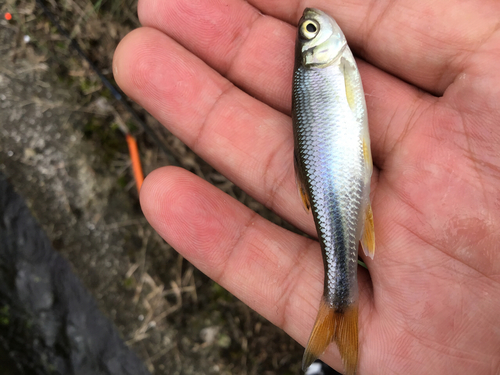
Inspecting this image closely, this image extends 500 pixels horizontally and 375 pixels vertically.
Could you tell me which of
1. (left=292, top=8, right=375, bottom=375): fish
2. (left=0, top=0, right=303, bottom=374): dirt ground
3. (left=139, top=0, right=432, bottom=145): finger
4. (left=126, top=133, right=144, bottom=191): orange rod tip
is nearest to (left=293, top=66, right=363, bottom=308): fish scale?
(left=292, top=8, right=375, bottom=375): fish

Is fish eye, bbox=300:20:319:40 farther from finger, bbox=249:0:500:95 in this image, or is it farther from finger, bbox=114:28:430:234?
finger, bbox=114:28:430:234

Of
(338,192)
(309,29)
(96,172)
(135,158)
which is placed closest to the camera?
(338,192)

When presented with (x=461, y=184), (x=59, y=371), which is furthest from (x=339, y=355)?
(x=59, y=371)

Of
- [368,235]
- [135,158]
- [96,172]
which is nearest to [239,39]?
[135,158]

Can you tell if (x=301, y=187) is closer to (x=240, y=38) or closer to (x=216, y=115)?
(x=216, y=115)

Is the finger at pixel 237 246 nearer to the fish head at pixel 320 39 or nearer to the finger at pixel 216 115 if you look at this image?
the finger at pixel 216 115

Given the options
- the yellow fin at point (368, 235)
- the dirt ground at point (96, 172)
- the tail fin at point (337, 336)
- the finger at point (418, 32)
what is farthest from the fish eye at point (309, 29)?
the tail fin at point (337, 336)
